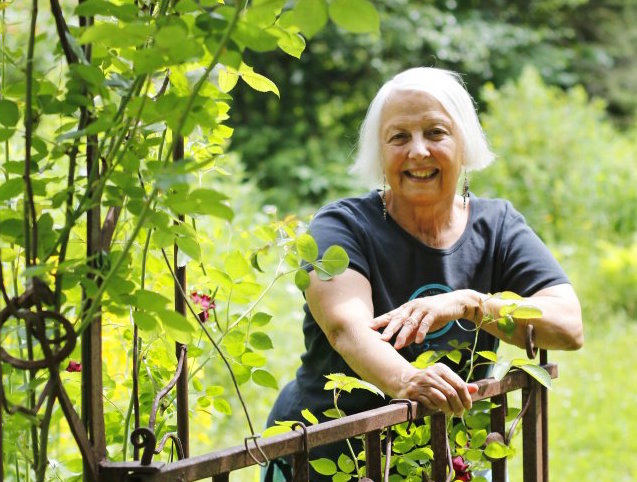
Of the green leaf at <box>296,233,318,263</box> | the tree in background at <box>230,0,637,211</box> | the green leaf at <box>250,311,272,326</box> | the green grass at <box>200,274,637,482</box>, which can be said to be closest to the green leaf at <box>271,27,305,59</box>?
the green leaf at <box>296,233,318,263</box>

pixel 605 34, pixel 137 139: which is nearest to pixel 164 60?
pixel 137 139

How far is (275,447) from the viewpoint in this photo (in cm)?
132

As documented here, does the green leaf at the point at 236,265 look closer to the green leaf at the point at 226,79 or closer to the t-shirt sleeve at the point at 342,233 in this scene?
the green leaf at the point at 226,79

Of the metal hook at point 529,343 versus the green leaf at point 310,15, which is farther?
the metal hook at point 529,343

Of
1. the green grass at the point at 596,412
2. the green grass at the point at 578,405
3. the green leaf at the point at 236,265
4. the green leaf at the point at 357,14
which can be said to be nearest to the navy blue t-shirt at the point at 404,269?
the green leaf at the point at 236,265

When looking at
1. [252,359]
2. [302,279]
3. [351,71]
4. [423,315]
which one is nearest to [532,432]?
[423,315]

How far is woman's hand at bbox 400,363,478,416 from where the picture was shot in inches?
65.1

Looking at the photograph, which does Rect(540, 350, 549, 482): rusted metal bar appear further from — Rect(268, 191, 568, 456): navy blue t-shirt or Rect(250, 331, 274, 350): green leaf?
Rect(250, 331, 274, 350): green leaf

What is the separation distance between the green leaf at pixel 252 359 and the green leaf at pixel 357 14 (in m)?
0.73

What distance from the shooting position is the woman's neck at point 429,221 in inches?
92.4

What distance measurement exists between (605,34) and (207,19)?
17.7 meters

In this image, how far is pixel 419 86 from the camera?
2268mm

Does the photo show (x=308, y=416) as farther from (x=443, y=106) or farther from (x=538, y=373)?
(x=443, y=106)

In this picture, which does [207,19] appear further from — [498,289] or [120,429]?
[498,289]
